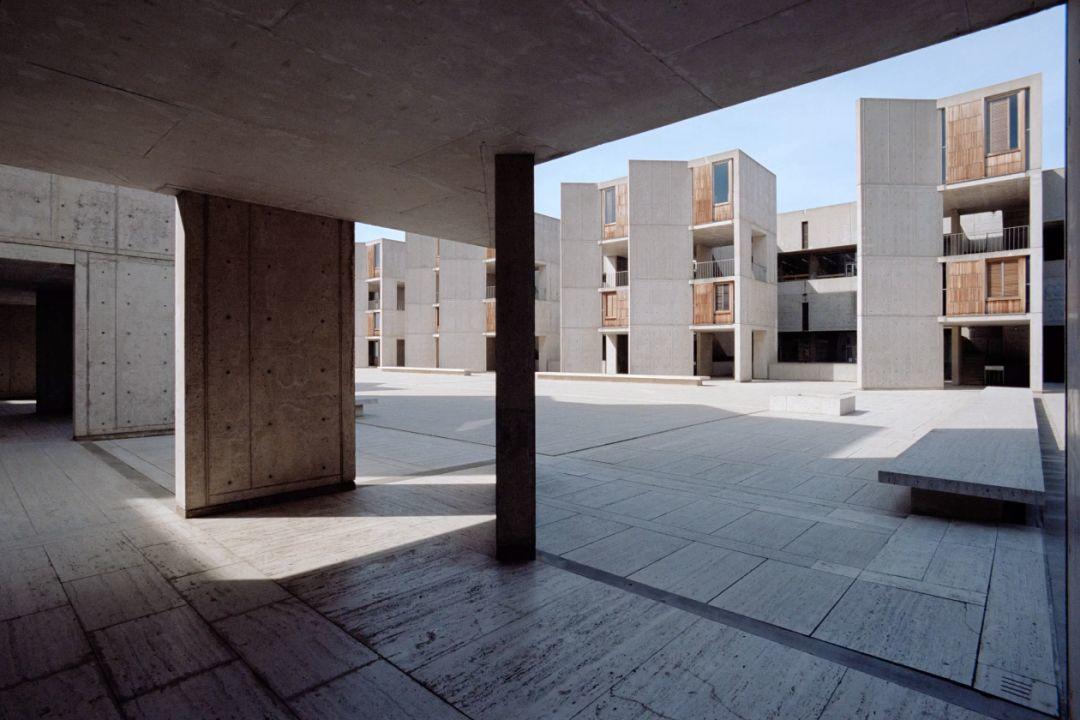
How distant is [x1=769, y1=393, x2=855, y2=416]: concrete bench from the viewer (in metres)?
13.7

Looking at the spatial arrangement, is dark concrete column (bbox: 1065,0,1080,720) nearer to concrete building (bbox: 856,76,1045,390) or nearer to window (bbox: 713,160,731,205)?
concrete building (bbox: 856,76,1045,390)

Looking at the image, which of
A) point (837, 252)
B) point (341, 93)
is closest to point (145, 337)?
point (341, 93)

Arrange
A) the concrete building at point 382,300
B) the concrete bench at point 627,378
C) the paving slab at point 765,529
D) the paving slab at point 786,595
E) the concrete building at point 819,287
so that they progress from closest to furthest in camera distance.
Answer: the paving slab at point 786,595, the paving slab at point 765,529, the concrete bench at point 627,378, the concrete building at point 819,287, the concrete building at point 382,300

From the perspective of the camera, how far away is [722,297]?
28.5m

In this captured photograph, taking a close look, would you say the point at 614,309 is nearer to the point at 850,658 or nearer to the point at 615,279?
the point at 615,279

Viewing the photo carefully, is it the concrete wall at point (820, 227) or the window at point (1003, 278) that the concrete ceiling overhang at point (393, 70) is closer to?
the window at point (1003, 278)

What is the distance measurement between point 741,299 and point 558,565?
25687 millimetres

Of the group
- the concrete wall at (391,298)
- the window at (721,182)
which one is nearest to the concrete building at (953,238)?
the window at (721,182)

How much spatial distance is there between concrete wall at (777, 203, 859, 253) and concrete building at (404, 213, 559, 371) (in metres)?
16.8

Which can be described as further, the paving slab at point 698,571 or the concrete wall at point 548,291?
the concrete wall at point 548,291

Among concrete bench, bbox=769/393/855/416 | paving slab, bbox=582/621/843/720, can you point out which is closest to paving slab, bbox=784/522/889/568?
paving slab, bbox=582/621/843/720

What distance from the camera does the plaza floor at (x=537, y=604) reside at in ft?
9.34

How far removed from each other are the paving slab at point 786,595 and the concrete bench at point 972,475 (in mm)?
2107

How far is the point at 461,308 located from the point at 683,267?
58.6 ft
